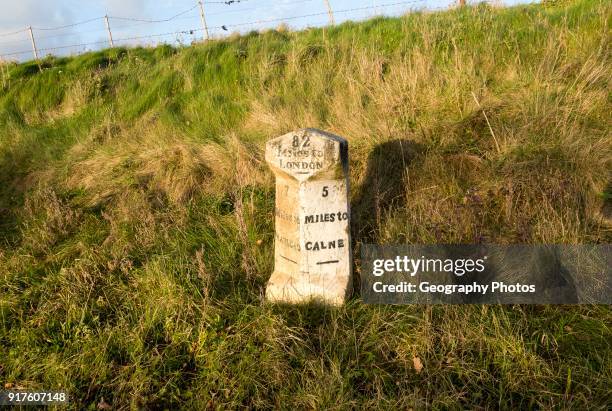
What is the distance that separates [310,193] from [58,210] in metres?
2.92

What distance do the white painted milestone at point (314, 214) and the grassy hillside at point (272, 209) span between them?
152 mm

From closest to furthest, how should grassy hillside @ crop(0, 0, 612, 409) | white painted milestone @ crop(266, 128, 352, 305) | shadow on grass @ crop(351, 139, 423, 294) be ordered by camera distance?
grassy hillside @ crop(0, 0, 612, 409), white painted milestone @ crop(266, 128, 352, 305), shadow on grass @ crop(351, 139, 423, 294)

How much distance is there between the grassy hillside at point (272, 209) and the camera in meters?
2.18

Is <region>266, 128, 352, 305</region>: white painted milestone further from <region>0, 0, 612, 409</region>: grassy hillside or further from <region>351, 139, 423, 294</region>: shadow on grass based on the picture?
<region>351, 139, 423, 294</region>: shadow on grass

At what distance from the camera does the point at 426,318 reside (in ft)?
7.51

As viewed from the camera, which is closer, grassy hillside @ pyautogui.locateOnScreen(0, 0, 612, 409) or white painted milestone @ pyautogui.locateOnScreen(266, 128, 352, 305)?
grassy hillside @ pyautogui.locateOnScreen(0, 0, 612, 409)

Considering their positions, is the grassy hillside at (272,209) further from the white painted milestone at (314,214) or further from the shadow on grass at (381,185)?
the white painted milestone at (314,214)

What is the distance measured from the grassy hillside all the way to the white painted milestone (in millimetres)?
152

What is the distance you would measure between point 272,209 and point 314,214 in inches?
50.7

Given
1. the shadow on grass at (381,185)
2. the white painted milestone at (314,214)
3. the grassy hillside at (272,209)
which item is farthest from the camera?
the shadow on grass at (381,185)

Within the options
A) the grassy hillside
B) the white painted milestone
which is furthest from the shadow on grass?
the white painted milestone

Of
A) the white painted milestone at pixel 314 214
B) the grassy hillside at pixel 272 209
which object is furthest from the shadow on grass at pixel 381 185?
the white painted milestone at pixel 314 214

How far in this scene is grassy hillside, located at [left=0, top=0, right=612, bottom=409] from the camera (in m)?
2.18

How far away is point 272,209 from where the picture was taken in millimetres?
3814
